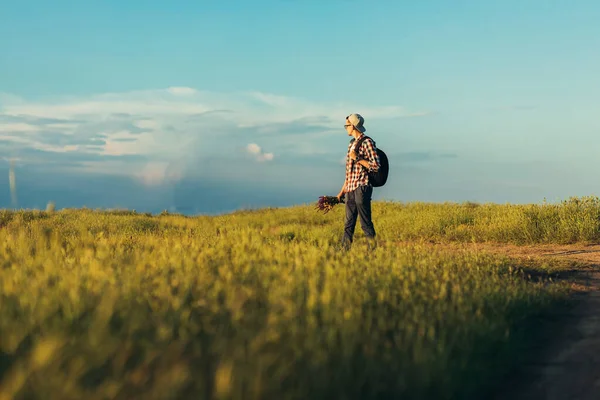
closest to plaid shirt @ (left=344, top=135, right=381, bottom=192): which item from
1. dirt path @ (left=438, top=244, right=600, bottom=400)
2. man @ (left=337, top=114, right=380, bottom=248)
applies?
man @ (left=337, top=114, right=380, bottom=248)

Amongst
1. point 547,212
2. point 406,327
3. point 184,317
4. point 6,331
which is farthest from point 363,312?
point 547,212

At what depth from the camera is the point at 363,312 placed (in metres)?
5.76

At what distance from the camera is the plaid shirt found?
1076 cm

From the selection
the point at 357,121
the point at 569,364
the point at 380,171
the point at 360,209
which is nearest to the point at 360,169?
the point at 380,171

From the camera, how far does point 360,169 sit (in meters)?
10.9

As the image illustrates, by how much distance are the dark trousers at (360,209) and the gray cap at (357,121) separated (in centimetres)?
107

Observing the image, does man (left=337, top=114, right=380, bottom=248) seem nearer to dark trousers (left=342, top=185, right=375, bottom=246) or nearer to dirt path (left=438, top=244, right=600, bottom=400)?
dark trousers (left=342, top=185, right=375, bottom=246)

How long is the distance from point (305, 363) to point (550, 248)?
11.7m

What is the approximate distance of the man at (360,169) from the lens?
10.8m

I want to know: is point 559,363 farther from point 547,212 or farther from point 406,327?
point 547,212

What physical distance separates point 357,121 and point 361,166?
825mm

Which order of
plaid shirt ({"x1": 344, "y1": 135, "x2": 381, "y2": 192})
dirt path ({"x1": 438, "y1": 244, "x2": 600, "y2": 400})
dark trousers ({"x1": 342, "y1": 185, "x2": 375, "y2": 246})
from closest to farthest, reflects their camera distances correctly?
1. dirt path ({"x1": 438, "y1": 244, "x2": 600, "y2": 400})
2. plaid shirt ({"x1": 344, "y1": 135, "x2": 381, "y2": 192})
3. dark trousers ({"x1": 342, "y1": 185, "x2": 375, "y2": 246})

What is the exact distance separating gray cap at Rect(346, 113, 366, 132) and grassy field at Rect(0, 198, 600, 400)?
11.1 feet

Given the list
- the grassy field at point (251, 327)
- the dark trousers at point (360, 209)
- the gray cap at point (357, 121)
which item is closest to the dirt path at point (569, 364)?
the grassy field at point (251, 327)
